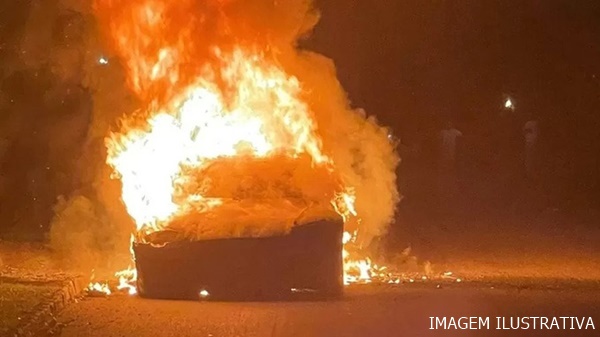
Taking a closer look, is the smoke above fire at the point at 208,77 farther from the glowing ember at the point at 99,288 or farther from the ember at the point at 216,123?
the glowing ember at the point at 99,288

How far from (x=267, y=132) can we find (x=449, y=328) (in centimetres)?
467

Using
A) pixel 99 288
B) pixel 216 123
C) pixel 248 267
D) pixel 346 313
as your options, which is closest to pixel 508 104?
pixel 216 123

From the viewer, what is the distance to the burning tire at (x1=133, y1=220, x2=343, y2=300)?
10531mm

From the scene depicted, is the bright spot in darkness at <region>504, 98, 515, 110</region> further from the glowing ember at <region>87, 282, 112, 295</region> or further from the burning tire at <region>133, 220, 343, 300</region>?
the glowing ember at <region>87, 282, 112, 295</region>

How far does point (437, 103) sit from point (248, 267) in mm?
18917

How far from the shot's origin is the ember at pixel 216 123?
1159cm

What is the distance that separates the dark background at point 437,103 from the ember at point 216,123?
3.25m

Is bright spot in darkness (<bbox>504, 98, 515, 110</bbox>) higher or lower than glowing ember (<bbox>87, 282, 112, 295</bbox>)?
higher

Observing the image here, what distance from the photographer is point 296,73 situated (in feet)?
45.8

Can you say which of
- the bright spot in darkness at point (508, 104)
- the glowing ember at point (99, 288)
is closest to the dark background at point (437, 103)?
the bright spot in darkness at point (508, 104)

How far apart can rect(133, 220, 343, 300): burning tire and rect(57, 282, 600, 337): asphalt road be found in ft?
0.94

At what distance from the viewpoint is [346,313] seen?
31.7 ft

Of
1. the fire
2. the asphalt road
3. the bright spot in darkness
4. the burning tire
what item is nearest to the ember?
the fire

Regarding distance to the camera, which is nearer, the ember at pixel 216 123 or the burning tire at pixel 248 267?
the burning tire at pixel 248 267
